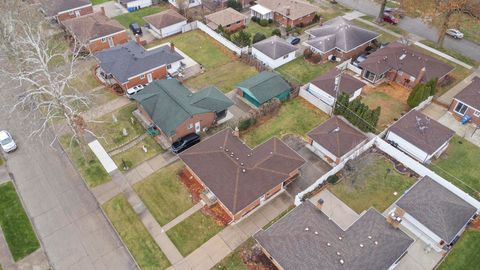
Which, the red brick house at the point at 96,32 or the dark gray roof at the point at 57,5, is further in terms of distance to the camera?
the dark gray roof at the point at 57,5

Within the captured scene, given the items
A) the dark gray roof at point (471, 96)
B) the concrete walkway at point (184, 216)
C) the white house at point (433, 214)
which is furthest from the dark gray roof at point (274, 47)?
the white house at point (433, 214)

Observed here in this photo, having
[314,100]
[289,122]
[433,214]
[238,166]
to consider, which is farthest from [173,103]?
[433,214]

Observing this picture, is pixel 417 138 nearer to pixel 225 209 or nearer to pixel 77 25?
pixel 225 209

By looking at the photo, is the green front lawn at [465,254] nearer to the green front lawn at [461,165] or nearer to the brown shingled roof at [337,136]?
the green front lawn at [461,165]

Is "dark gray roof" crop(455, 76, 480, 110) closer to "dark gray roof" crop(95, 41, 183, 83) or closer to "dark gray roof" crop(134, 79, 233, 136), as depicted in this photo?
"dark gray roof" crop(134, 79, 233, 136)

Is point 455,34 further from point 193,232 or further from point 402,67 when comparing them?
point 193,232

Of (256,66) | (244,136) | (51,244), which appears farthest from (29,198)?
(256,66)

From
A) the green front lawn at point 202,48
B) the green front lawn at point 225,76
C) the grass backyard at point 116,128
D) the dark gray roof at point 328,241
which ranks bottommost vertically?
the grass backyard at point 116,128
